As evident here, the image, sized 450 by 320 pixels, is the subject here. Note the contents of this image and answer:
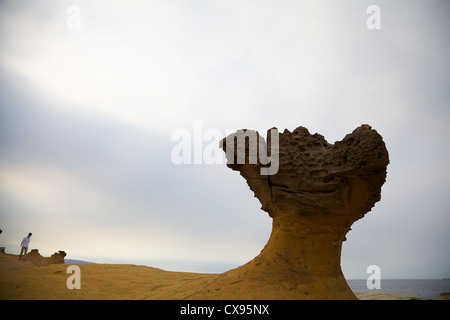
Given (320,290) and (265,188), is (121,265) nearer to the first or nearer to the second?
(265,188)

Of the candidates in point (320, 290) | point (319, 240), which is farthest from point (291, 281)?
point (319, 240)

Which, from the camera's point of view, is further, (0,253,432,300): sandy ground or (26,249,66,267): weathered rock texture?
(26,249,66,267): weathered rock texture

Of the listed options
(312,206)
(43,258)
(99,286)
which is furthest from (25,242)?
(312,206)

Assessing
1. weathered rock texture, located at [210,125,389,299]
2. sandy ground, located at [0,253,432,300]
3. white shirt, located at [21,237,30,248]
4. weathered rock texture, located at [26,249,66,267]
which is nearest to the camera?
weathered rock texture, located at [210,125,389,299]

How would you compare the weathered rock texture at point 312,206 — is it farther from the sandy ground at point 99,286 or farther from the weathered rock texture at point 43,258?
the weathered rock texture at point 43,258

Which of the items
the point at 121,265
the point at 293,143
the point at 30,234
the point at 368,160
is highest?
the point at 293,143

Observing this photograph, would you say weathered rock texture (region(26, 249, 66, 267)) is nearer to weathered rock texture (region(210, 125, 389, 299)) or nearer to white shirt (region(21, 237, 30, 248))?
white shirt (region(21, 237, 30, 248))

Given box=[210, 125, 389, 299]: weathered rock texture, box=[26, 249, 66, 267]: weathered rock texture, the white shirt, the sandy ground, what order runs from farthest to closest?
1. box=[26, 249, 66, 267]: weathered rock texture
2. the white shirt
3. the sandy ground
4. box=[210, 125, 389, 299]: weathered rock texture

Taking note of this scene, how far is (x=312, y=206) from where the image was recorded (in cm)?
651

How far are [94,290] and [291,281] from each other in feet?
15.0

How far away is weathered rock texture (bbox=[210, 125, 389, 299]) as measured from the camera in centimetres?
596

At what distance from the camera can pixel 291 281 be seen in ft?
19.7

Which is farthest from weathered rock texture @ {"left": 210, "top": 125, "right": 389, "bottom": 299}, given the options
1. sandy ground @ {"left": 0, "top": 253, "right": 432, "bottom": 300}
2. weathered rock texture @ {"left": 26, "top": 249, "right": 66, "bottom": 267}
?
weathered rock texture @ {"left": 26, "top": 249, "right": 66, "bottom": 267}
